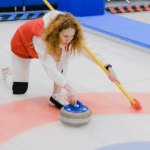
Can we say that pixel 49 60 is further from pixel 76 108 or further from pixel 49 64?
pixel 76 108

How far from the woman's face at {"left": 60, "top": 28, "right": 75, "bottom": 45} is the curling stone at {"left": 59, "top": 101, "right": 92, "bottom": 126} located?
49 centimetres

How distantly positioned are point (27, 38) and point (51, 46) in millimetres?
341

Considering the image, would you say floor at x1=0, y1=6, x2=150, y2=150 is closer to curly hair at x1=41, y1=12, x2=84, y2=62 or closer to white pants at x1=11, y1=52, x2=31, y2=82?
white pants at x1=11, y1=52, x2=31, y2=82

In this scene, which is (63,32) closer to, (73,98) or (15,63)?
(73,98)

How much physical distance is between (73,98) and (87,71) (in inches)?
60.3

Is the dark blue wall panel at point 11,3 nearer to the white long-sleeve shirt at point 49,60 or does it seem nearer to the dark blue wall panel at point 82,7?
the dark blue wall panel at point 82,7

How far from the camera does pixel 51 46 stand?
7.60ft

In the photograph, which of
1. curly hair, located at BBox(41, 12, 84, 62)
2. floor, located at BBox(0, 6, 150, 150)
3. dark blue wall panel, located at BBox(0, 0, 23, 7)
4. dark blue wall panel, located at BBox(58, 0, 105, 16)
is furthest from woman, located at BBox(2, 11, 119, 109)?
dark blue wall panel, located at BBox(0, 0, 23, 7)

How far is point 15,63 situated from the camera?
9.37 ft

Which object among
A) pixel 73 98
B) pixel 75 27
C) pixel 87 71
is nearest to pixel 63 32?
pixel 75 27

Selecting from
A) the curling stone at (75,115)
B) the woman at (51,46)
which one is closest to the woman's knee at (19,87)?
the woman at (51,46)

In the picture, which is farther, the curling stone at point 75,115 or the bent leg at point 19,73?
the bent leg at point 19,73

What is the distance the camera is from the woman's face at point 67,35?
2256 mm

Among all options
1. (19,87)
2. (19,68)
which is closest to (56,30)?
(19,68)
